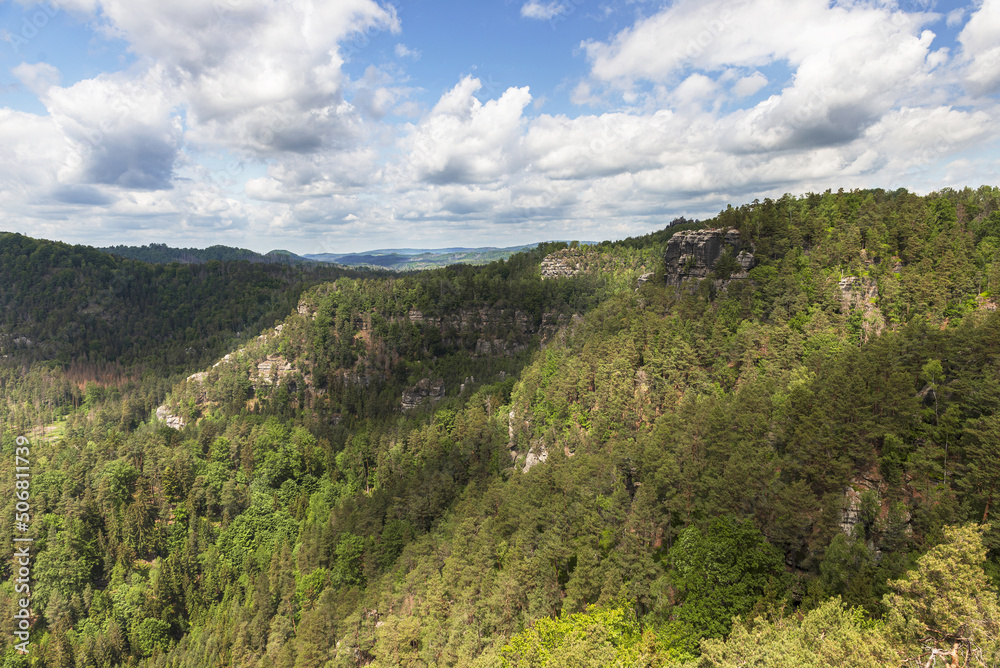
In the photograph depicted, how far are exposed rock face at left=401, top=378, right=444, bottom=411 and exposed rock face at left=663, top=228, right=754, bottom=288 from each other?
8517 centimetres

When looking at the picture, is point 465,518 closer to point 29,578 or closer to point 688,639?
point 688,639

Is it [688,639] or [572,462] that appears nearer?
[688,639]

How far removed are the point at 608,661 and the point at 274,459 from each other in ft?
354

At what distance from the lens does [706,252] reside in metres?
94.6

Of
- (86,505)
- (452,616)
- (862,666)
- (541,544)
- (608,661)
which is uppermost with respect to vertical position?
(862,666)

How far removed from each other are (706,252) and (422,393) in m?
99.9

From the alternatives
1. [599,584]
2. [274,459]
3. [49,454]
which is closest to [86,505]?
[274,459]

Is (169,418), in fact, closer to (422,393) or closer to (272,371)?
(272,371)

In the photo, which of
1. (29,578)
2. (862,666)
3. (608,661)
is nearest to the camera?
(862,666)

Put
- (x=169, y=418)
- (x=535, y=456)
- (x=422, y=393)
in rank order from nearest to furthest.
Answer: (x=535, y=456), (x=422, y=393), (x=169, y=418)

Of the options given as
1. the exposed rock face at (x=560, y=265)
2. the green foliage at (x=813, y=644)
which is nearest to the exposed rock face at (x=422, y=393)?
the exposed rock face at (x=560, y=265)

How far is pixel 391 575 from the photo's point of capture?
6756 centimetres

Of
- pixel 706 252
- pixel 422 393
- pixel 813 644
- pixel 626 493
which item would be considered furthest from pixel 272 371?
pixel 813 644

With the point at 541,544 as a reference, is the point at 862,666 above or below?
above
